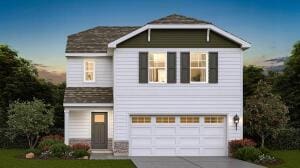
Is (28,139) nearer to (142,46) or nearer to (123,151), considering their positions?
(123,151)

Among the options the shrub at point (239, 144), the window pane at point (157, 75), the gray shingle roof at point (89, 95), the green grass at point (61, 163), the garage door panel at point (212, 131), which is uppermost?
the window pane at point (157, 75)

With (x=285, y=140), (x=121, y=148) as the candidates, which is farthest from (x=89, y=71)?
(x=285, y=140)

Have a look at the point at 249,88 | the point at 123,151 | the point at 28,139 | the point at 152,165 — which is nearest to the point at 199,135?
the point at 123,151

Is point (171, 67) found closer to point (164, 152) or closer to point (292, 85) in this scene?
point (164, 152)

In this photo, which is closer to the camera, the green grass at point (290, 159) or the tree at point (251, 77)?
the green grass at point (290, 159)

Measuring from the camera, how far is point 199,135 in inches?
1182

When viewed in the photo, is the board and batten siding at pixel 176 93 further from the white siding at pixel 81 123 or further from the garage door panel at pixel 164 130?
the white siding at pixel 81 123

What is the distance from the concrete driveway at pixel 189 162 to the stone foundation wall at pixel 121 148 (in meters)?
1.59

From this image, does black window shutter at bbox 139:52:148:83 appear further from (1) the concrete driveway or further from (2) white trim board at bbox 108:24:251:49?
(1) the concrete driveway

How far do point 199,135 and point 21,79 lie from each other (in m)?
25.0

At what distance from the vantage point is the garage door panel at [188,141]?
98.4 ft

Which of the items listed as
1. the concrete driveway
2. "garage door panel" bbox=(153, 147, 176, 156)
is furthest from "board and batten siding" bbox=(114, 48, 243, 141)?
the concrete driveway

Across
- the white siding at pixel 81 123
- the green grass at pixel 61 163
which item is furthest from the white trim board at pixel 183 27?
the green grass at pixel 61 163

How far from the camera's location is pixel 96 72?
33281 millimetres
